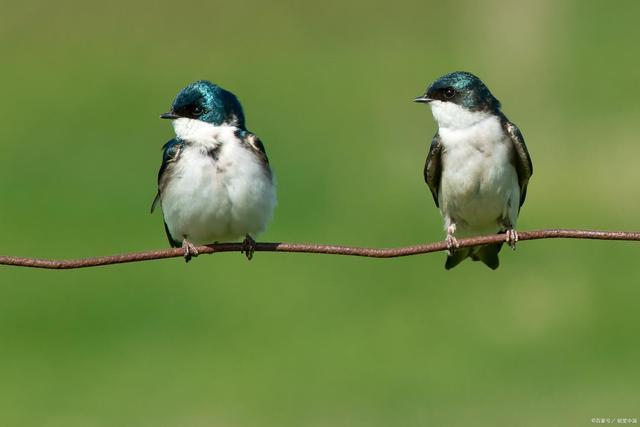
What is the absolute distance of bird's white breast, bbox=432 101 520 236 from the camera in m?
6.86

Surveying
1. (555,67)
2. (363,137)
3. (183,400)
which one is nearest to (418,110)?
(363,137)

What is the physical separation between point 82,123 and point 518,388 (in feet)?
24.5

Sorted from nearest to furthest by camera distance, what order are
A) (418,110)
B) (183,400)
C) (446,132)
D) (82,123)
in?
(446,132), (183,400), (418,110), (82,123)

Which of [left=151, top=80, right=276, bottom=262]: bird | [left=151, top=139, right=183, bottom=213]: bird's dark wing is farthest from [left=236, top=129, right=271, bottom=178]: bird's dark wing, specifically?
[left=151, top=139, right=183, bottom=213]: bird's dark wing

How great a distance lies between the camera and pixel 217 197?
257 inches

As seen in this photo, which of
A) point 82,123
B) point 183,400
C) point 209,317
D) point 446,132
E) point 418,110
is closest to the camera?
point 446,132

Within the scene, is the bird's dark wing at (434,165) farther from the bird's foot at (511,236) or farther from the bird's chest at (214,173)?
the bird's chest at (214,173)

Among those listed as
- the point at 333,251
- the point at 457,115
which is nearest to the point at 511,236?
the point at 333,251

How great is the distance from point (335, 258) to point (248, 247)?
301 inches

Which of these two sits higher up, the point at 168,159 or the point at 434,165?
the point at 168,159

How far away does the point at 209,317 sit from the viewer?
1338 cm

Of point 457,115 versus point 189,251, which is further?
point 457,115

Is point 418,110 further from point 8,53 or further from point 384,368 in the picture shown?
point 8,53

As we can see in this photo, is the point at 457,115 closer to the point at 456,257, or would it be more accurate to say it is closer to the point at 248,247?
the point at 456,257
